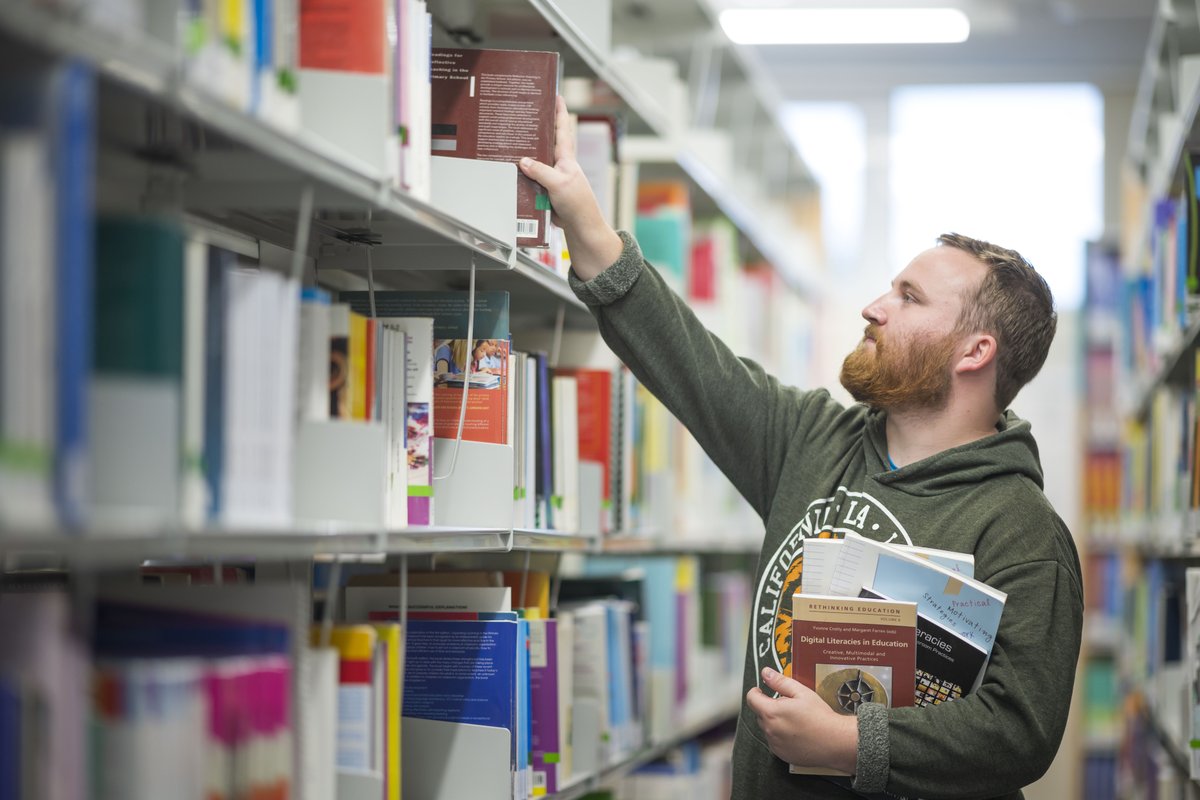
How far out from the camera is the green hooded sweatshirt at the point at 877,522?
192 centimetres

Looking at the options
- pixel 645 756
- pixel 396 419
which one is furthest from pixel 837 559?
pixel 645 756

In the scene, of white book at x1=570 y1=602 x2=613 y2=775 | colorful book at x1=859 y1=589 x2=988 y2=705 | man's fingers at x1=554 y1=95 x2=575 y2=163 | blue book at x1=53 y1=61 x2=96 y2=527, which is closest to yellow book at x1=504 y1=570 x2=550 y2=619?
white book at x1=570 y1=602 x2=613 y2=775

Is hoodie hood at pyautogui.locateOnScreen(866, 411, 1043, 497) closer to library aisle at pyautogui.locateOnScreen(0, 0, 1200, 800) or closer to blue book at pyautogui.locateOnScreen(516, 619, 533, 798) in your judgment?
library aisle at pyautogui.locateOnScreen(0, 0, 1200, 800)

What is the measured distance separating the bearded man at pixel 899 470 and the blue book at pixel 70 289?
97cm

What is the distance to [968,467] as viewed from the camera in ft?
6.90

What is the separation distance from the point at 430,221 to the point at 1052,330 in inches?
46.4

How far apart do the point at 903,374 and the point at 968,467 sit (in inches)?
7.3

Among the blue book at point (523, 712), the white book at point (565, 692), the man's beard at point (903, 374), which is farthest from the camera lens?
the white book at point (565, 692)

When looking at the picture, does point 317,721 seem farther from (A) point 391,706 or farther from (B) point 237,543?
(B) point 237,543

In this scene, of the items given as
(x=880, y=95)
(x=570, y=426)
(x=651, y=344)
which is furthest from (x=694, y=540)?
(x=880, y=95)

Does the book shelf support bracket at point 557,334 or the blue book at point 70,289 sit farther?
the book shelf support bracket at point 557,334

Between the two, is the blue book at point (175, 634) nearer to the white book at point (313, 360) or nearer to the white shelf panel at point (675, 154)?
the white book at point (313, 360)

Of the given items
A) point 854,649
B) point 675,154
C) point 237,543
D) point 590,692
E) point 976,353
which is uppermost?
point 675,154

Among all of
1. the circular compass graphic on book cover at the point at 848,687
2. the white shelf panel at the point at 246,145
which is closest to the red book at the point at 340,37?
the white shelf panel at the point at 246,145
